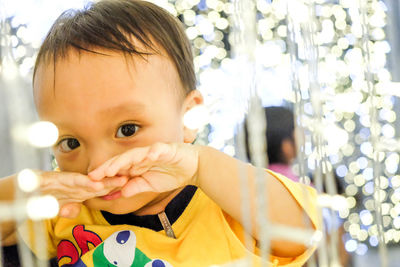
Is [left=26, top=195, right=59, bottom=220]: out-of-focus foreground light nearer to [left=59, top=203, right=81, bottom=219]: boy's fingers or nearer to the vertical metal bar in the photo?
[left=59, top=203, right=81, bottom=219]: boy's fingers

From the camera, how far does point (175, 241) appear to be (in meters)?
0.61

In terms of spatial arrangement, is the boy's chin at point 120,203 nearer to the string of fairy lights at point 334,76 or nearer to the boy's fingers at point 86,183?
the boy's fingers at point 86,183

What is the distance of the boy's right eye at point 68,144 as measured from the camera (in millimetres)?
574

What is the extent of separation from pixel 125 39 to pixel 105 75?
0.17ft

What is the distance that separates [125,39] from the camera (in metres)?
0.57

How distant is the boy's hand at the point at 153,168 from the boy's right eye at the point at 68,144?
72 mm

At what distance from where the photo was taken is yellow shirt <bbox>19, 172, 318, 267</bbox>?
0.59 metres

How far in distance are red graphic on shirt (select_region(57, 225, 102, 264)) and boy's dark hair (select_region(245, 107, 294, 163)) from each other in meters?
A: 0.63

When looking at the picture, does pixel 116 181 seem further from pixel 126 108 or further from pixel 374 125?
pixel 374 125

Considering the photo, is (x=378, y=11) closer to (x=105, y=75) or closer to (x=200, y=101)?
(x=200, y=101)

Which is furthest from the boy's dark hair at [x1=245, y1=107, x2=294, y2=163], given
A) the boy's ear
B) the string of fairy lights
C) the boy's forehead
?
the boy's forehead

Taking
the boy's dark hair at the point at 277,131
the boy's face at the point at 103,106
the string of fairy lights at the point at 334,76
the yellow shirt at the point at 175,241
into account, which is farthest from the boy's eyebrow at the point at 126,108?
the boy's dark hair at the point at 277,131

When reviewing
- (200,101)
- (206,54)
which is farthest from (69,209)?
(206,54)

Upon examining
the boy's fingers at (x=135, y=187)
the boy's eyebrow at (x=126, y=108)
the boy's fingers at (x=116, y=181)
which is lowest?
the boy's fingers at (x=135, y=187)
